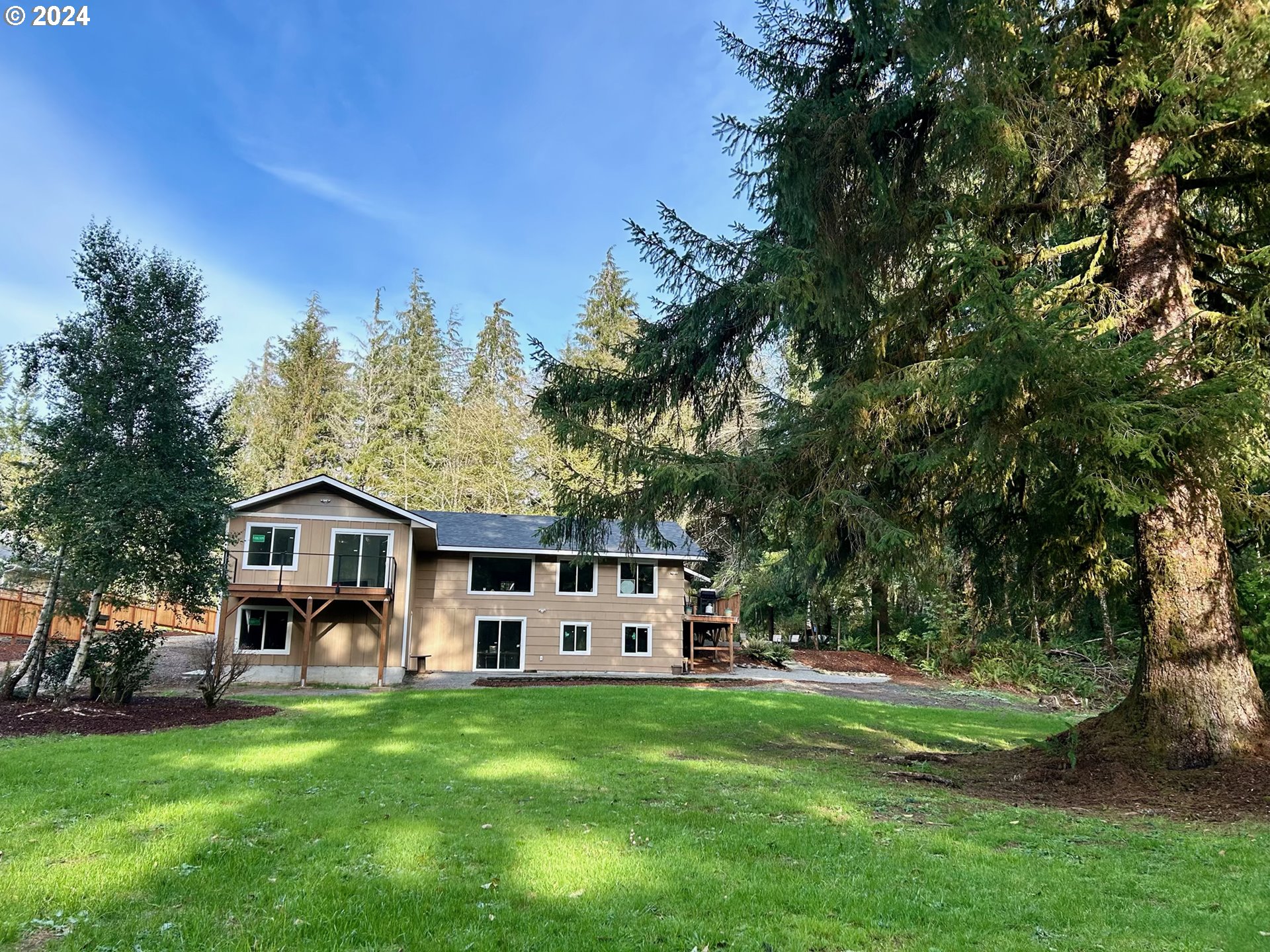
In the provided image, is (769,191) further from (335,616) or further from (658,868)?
(335,616)

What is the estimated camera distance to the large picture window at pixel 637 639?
72.2 ft

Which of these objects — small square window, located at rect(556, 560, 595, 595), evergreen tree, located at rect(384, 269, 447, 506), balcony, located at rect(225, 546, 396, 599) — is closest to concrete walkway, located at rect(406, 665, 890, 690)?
small square window, located at rect(556, 560, 595, 595)

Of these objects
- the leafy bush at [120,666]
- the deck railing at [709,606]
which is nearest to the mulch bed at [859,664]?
the deck railing at [709,606]

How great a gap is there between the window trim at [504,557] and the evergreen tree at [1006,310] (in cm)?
1337

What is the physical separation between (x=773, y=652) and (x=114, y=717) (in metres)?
19.3

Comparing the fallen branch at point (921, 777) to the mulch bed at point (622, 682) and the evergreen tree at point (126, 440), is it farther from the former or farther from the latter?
the evergreen tree at point (126, 440)

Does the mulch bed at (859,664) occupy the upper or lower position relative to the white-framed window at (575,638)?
lower

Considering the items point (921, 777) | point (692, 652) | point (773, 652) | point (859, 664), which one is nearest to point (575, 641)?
point (692, 652)

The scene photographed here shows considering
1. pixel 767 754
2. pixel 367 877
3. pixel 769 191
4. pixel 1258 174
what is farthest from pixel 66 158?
pixel 1258 174

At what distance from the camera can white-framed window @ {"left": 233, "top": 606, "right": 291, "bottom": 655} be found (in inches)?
738

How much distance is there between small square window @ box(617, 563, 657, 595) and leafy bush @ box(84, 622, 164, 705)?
1236cm

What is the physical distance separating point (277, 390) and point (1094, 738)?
3505 centimetres

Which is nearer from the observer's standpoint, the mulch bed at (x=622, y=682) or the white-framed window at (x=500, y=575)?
the mulch bed at (x=622, y=682)

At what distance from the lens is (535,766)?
23.9 ft
